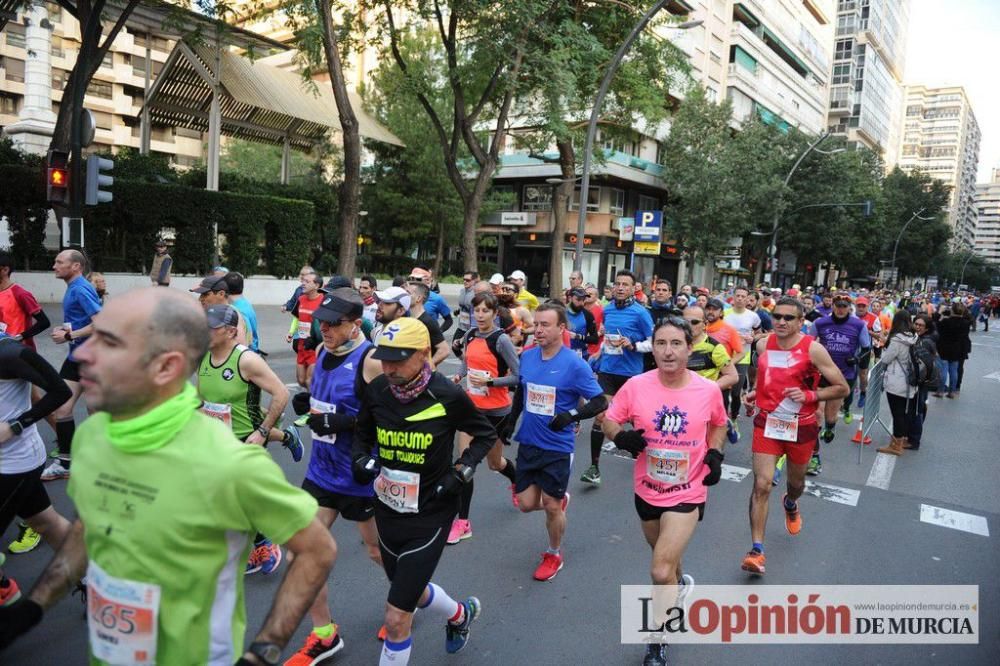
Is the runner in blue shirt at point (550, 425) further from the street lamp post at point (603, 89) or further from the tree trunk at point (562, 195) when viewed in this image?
the tree trunk at point (562, 195)

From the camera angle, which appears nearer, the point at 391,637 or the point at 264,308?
the point at 391,637

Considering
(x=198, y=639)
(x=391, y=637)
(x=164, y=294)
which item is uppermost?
(x=164, y=294)

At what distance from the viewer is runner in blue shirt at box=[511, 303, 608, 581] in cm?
468

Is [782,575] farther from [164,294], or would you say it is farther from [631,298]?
[164,294]

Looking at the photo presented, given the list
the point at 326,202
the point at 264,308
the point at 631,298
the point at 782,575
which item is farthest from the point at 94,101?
the point at 782,575

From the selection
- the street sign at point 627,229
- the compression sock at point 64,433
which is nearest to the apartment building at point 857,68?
the street sign at point 627,229

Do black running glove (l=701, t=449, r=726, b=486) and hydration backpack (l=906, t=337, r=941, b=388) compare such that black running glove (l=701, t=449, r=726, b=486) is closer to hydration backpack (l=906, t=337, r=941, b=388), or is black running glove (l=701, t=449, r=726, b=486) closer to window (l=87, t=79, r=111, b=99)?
hydration backpack (l=906, t=337, r=941, b=388)

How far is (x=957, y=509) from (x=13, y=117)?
6102 cm

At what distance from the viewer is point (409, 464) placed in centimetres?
316

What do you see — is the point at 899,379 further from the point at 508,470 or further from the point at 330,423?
the point at 330,423

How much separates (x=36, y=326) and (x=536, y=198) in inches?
1470

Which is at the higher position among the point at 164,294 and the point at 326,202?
the point at 326,202

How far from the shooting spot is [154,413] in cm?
166

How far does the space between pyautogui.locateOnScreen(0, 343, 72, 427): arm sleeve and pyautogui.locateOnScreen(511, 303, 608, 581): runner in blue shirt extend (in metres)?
A: 2.83
